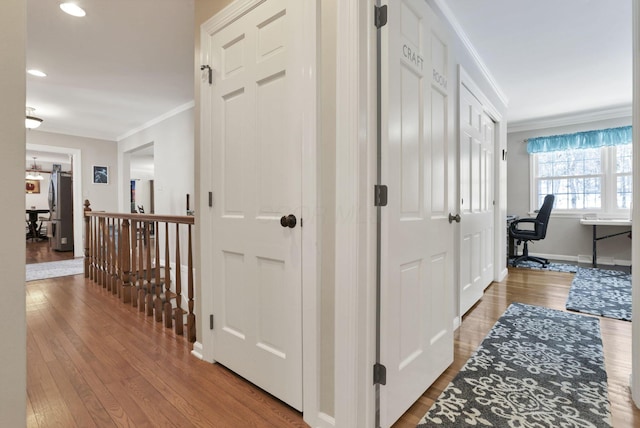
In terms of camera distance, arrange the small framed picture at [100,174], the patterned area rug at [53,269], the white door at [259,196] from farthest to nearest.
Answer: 1. the small framed picture at [100,174]
2. the patterned area rug at [53,269]
3. the white door at [259,196]

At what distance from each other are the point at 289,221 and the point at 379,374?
76 centimetres

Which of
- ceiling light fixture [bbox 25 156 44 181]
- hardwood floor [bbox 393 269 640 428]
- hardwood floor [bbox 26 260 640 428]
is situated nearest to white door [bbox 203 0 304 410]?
hardwood floor [bbox 26 260 640 428]

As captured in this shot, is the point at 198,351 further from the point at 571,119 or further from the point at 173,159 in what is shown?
the point at 571,119

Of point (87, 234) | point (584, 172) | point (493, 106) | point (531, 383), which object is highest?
point (493, 106)

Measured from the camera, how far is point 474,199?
2.90 metres

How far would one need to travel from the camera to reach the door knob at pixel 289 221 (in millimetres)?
1396

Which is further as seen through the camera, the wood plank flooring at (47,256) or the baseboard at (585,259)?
the wood plank flooring at (47,256)

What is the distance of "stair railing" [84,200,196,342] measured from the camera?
2.35 meters

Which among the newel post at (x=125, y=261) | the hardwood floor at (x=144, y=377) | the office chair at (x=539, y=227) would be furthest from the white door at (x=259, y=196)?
the office chair at (x=539, y=227)

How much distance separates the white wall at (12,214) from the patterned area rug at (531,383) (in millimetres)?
→ 1458

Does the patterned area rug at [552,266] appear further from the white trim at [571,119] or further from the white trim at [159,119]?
the white trim at [159,119]

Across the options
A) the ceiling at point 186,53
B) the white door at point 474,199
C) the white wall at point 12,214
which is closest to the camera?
the white wall at point 12,214

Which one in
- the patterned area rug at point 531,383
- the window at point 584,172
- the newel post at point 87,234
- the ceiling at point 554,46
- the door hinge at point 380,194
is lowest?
the patterned area rug at point 531,383

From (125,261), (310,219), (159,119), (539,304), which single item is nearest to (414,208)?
(310,219)
